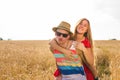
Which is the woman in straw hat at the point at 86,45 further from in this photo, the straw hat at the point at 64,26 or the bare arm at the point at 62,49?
the straw hat at the point at 64,26

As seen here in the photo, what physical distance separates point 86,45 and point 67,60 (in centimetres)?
34

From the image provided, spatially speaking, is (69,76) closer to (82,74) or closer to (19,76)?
(82,74)

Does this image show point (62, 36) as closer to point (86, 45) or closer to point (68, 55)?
point (68, 55)

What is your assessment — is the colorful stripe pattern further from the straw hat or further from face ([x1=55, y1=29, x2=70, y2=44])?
the straw hat

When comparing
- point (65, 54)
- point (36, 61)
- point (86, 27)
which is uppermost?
point (86, 27)

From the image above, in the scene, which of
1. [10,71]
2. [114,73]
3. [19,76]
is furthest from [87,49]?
[10,71]

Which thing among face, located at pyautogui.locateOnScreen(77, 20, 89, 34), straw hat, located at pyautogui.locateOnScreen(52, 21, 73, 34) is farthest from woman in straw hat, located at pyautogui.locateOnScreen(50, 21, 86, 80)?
face, located at pyautogui.locateOnScreen(77, 20, 89, 34)

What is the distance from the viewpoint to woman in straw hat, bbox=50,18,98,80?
13.6 feet

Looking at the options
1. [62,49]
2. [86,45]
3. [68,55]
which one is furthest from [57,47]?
Answer: [86,45]

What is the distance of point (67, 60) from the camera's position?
4094 millimetres

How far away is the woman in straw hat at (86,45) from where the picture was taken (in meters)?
4.16

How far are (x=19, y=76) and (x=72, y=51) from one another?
4.18 metres

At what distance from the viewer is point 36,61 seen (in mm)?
12312

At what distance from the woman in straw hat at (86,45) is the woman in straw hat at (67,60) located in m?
0.07
